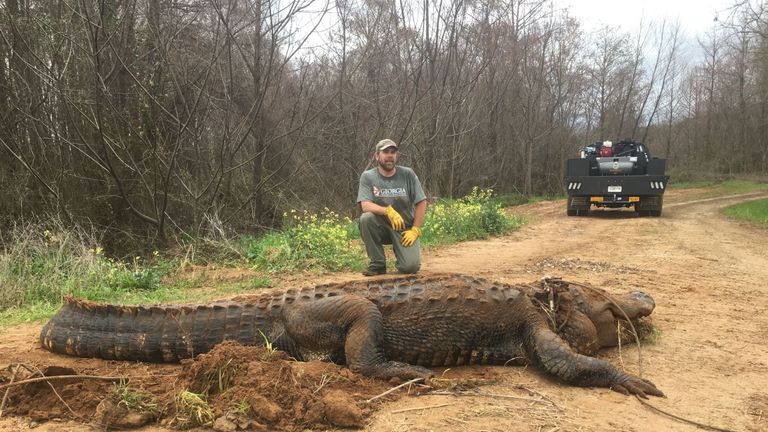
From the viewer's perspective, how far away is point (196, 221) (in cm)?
857

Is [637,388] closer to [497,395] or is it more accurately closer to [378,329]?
[497,395]

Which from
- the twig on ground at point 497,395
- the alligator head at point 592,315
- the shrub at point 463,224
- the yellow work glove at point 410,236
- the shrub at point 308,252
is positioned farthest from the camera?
the shrub at point 463,224

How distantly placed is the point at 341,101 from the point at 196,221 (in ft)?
Result: 22.7

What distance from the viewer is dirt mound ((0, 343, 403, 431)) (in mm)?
2598

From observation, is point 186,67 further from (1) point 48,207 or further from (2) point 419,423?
(2) point 419,423

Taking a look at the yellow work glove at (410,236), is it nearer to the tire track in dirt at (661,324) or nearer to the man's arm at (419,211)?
the man's arm at (419,211)

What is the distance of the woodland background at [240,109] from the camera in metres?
7.96

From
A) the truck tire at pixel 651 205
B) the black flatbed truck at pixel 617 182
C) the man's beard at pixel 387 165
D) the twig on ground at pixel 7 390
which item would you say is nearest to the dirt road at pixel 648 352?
the twig on ground at pixel 7 390

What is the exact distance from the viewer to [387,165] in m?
6.31

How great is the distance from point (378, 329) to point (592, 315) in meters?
1.74

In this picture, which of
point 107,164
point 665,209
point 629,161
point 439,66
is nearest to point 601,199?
point 629,161

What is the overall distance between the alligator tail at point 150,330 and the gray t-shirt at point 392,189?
311cm

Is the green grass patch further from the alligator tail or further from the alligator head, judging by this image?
the alligator tail

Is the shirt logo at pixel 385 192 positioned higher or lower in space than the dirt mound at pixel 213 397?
higher
